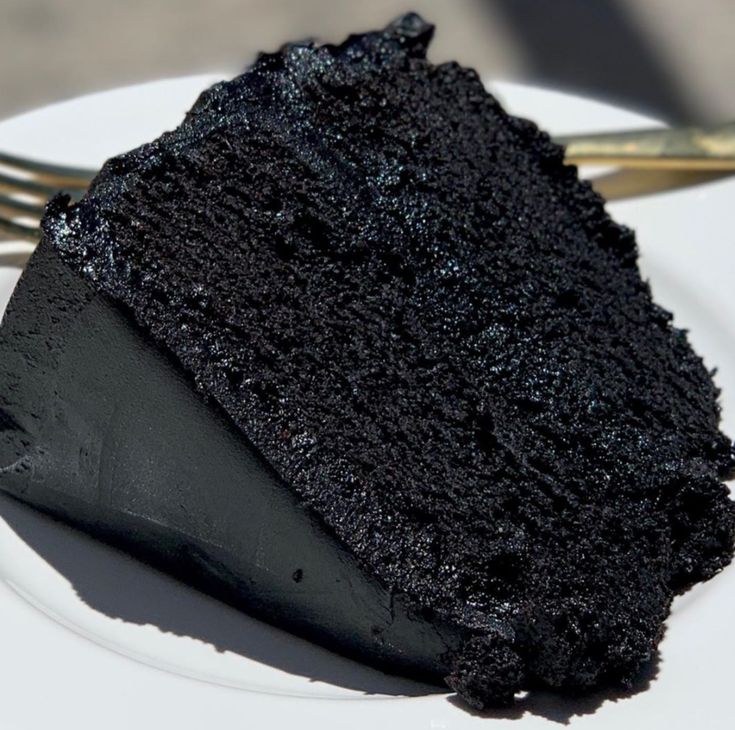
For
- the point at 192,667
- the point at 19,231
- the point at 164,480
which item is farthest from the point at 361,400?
the point at 19,231

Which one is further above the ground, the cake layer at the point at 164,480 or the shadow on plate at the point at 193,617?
the cake layer at the point at 164,480

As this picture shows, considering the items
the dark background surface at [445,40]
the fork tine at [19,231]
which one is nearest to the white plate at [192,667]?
the fork tine at [19,231]

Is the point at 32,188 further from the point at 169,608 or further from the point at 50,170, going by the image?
the point at 169,608

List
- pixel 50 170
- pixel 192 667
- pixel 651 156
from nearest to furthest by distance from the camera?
pixel 192 667 → pixel 50 170 → pixel 651 156

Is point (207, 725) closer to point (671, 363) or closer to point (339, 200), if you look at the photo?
point (339, 200)

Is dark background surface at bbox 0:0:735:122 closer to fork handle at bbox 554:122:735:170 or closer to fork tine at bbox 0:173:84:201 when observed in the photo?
fork handle at bbox 554:122:735:170

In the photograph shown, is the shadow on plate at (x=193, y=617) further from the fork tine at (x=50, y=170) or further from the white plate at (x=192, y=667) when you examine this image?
the fork tine at (x=50, y=170)
